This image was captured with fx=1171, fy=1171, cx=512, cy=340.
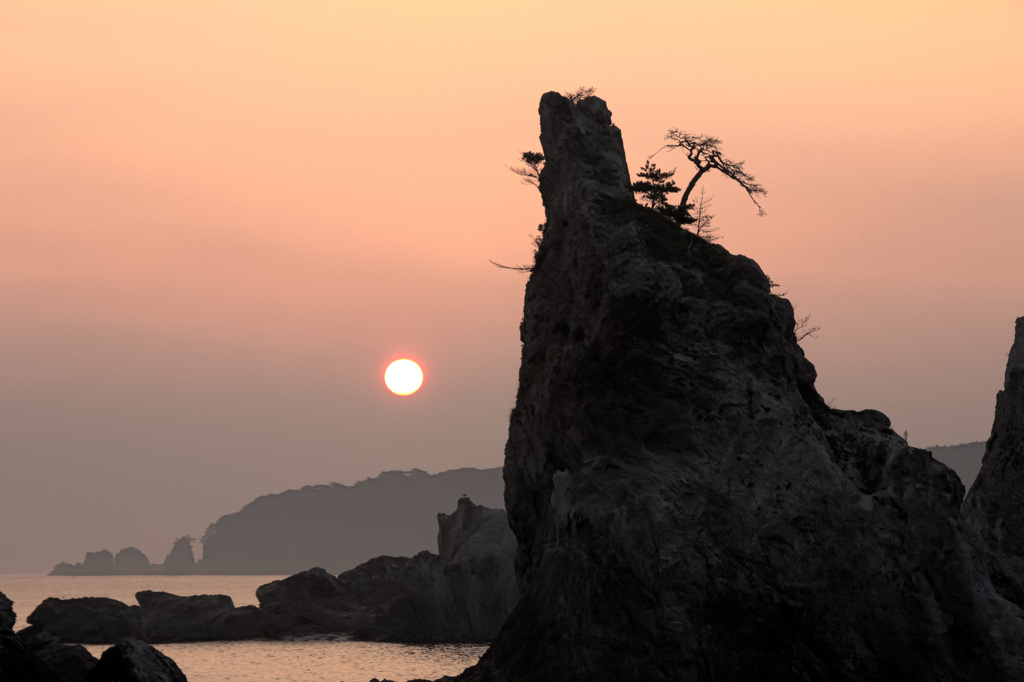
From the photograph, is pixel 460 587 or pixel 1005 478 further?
pixel 460 587

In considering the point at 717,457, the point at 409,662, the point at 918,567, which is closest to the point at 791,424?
the point at 717,457

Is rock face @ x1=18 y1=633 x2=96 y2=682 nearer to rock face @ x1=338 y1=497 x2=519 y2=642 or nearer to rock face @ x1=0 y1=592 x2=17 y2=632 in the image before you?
rock face @ x1=0 y1=592 x2=17 y2=632

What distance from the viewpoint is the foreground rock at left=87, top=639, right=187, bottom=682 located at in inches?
1441

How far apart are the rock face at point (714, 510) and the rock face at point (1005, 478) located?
1213 cm

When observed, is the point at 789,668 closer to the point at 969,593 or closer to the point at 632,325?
the point at 969,593

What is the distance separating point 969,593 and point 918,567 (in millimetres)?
1837

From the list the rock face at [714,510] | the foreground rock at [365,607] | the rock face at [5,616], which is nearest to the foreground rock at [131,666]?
the rock face at [5,616]

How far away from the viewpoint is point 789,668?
40.2 m

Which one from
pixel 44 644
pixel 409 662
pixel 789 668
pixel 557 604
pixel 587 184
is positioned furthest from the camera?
pixel 409 662

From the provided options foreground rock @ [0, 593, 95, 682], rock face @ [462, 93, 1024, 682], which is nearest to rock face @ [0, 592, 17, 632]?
foreground rock @ [0, 593, 95, 682]

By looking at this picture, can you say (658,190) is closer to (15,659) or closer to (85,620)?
(15,659)

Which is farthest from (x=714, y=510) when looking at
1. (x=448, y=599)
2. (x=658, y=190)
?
(x=448, y=599)

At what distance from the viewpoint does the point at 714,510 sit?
1663 inches

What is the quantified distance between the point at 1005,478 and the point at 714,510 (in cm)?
2084
